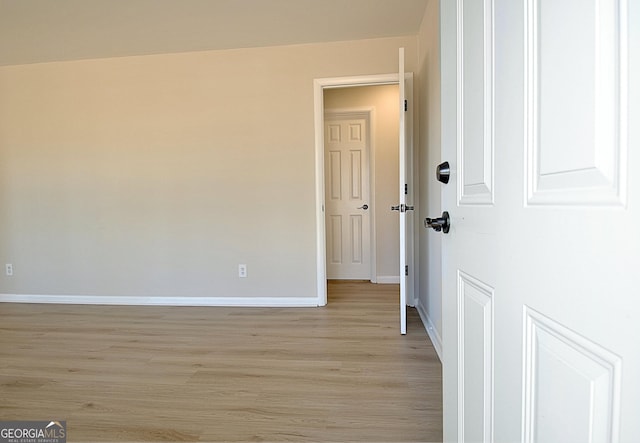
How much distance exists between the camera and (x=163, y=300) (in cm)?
329

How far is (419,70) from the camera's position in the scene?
9.25ft

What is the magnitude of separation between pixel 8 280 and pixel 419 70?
4685mm

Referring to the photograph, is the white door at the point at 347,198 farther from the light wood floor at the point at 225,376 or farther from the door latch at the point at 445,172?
the door latch at the point at 445,172

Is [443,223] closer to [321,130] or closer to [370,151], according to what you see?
[321,130]

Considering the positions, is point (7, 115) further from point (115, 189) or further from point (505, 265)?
point (505, 265)

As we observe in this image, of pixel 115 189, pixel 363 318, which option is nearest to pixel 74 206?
pixel 115 189

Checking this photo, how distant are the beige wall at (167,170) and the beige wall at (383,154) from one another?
1.10 m

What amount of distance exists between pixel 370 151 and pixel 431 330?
247 cm

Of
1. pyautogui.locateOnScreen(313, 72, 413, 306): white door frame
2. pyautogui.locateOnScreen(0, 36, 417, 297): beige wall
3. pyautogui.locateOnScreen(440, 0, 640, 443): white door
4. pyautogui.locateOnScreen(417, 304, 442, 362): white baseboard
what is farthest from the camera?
pyautogui.locateOnScreen(0, 36, 417, 297): beige wall

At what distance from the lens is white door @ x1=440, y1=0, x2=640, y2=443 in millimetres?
339

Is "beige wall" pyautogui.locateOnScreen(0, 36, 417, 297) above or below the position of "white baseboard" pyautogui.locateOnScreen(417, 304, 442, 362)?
above

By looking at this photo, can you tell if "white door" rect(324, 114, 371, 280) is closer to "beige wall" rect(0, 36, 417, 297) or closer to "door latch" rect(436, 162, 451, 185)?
"beige wall" rect(0, 36, 417, 297)

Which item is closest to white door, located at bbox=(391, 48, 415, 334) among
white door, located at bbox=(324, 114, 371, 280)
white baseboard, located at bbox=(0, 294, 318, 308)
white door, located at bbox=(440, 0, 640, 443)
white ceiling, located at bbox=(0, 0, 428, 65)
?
white ceiling, located at bbox=(0, 0, 428, 65)

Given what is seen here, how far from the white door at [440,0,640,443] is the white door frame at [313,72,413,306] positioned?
7.49ft
